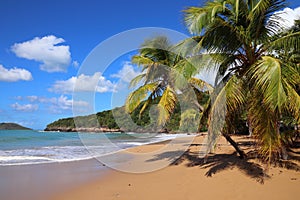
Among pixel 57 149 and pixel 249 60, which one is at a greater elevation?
pixel 249 60

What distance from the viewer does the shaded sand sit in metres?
5.63

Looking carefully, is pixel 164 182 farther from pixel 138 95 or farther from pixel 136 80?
pixel 136 80

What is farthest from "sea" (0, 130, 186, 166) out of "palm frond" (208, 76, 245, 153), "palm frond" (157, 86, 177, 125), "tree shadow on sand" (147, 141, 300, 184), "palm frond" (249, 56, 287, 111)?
"palm frond" (249, 56, 287, 111)

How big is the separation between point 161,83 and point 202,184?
424cm

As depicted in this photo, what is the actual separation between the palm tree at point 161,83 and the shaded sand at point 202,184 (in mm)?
1854

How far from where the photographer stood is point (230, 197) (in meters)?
5.37

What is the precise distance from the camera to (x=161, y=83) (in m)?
9.70

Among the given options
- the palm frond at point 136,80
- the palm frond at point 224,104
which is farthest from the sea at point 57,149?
the palm frond at point 224,104

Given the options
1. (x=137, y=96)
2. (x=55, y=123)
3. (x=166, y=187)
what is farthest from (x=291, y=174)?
(x=55, y=123)

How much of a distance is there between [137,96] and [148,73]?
1.27 m

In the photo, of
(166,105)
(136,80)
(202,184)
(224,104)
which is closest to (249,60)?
(224,104)

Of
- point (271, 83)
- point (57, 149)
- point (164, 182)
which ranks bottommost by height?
point (164, 182)

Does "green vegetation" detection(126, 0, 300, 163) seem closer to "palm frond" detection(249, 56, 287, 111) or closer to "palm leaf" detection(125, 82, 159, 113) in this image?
"palm frond" detection(249, 56, 287, 111)

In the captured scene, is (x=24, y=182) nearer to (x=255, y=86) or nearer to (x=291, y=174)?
(x=255, y=86)
